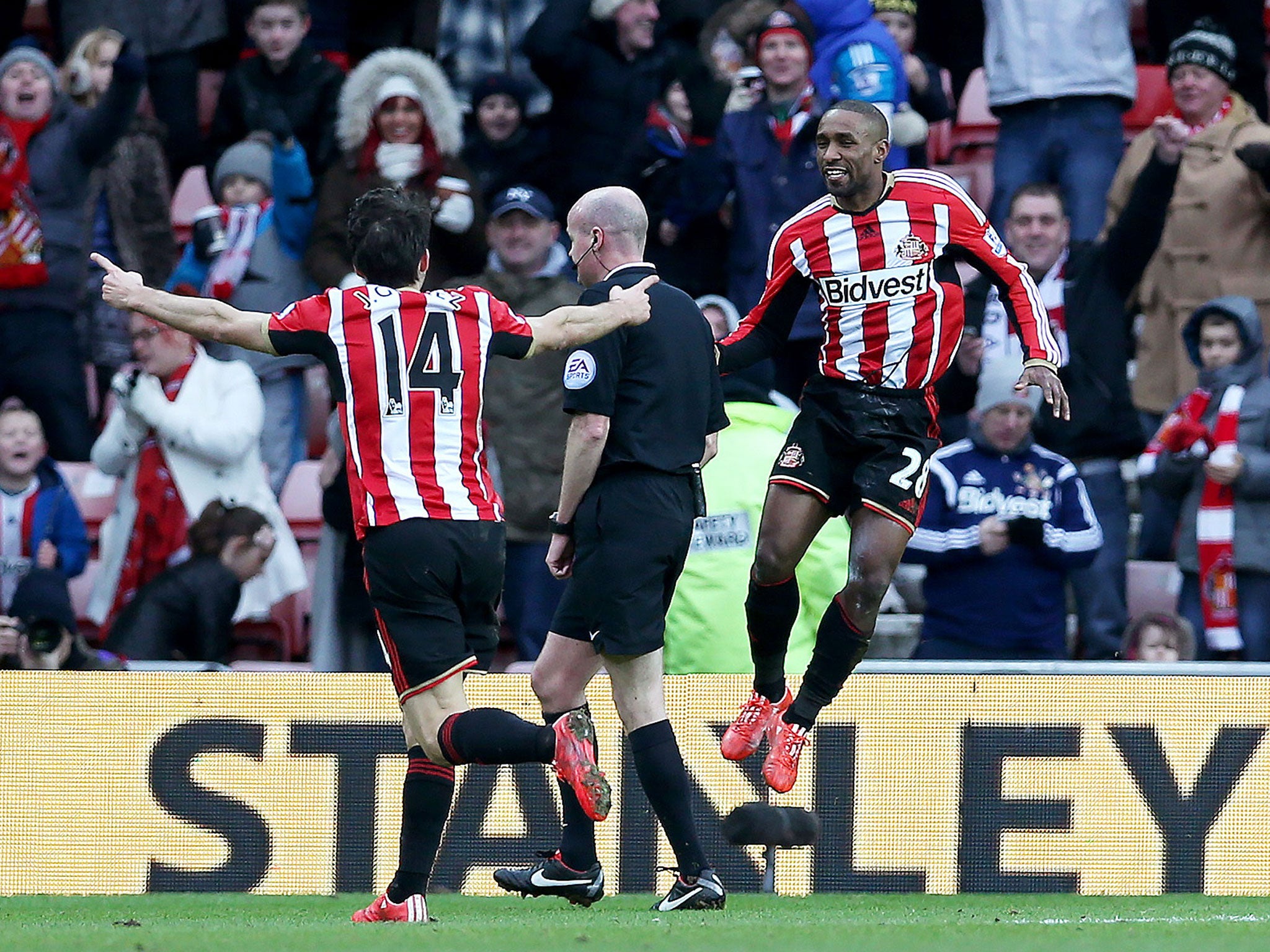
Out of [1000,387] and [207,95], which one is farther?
[207,95]

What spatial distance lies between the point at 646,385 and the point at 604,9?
5484mm

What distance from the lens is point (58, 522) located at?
998 centimetres

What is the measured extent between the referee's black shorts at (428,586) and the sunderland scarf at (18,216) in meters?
5.42

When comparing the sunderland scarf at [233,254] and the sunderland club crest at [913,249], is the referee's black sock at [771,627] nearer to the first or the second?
the sunderland club crest at [913,249]

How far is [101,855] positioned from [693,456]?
10.0 ft

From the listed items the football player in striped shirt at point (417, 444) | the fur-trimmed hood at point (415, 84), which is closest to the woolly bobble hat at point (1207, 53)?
the fur-trimmed hood at point (415, 84)

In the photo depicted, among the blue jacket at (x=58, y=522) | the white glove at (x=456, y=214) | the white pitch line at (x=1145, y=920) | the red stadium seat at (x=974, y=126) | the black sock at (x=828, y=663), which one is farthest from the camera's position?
the red stadium seat at (x=974, y=126)

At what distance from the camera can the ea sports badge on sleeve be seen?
21.3 ft

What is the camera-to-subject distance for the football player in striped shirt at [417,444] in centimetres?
608

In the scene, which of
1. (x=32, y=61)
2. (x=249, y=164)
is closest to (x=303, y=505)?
(x=249, y=164)

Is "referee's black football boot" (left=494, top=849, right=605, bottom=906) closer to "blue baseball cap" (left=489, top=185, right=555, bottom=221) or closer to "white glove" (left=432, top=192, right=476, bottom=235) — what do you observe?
"blue baseball cap" (left=489, top=185, right=555, bottom=221)

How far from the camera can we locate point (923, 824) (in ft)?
26.4

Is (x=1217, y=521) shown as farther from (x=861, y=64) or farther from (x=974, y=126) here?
(x=974, y=126)

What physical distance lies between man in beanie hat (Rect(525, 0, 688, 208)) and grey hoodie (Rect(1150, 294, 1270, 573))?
11.0 ft
